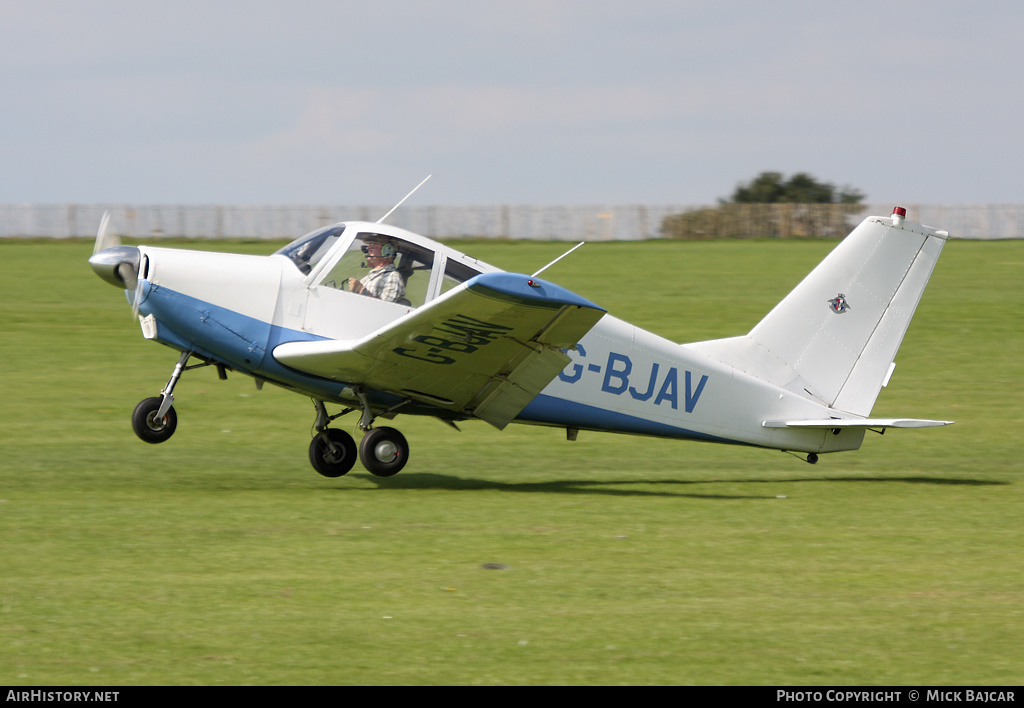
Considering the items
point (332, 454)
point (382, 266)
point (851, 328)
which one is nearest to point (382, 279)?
point (382, 266)

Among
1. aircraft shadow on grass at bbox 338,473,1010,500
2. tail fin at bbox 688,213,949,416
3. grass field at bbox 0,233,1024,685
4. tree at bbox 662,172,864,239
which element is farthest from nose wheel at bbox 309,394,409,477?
tree at bbox 662,172,864,239

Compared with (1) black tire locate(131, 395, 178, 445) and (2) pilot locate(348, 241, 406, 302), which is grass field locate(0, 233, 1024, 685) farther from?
(2) pilot locate(348, 241, 406, 302)

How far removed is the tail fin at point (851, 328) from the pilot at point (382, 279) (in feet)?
10.3

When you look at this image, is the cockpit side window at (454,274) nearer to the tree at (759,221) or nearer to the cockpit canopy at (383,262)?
the cockpit canopy at (383,262)

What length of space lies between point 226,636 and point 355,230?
515 centimetres

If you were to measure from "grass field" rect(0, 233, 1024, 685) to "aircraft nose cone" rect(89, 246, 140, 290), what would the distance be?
6.08 feet

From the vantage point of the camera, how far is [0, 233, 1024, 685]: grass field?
5.80 metres

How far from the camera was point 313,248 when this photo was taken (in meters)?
10.6

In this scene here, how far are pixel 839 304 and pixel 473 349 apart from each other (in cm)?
416

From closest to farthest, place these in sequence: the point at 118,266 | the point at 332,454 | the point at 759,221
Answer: the point at 118,266
the point at 332,454
the point at 759,221

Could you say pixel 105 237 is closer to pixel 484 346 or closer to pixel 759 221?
pixel 484 346

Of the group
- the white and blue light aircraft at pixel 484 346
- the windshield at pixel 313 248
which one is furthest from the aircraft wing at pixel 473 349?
the windshield at pixel 313 248

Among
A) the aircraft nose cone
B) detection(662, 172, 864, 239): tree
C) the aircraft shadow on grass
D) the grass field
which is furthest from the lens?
detection(662, 172, 864, 239): tree

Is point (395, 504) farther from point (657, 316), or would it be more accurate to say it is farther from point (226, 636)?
point (657, 316)
